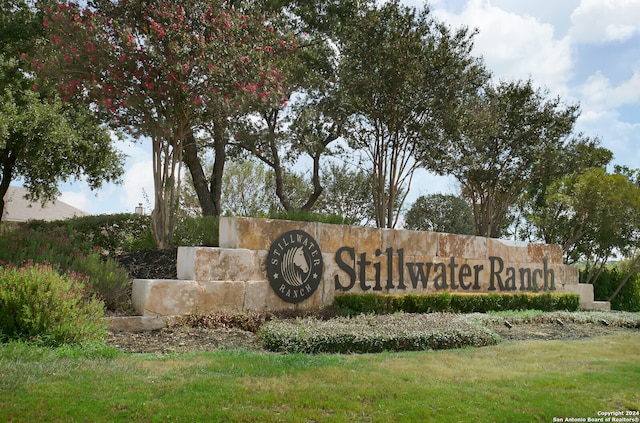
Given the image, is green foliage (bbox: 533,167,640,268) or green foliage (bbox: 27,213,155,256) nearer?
green foliage (bbox: 27,213,155,256)

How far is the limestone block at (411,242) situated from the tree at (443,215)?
13.4 meters

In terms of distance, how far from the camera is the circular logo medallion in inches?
380

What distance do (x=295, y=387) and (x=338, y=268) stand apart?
591 centimetres

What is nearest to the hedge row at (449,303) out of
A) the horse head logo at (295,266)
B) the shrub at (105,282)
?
the horse head logo at (295,266)

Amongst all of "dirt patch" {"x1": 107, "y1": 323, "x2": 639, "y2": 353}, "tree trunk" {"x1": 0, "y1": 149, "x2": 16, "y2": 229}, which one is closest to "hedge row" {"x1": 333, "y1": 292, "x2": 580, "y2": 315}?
"dirt patch" {"x1": 107, "y1": 323, "x2": 639, "y2": 353}

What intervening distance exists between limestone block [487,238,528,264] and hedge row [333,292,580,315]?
3.79 feet

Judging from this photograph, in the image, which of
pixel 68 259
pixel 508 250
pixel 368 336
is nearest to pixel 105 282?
pixel 68 259

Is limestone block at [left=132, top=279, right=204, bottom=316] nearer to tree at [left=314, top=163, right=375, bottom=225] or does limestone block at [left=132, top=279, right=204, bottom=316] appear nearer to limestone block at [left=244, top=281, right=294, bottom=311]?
limestone block at [left=244, top=281, right=294, bottom=311]

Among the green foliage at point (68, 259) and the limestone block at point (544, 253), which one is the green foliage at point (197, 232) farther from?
the limestone block at point (544, 253)

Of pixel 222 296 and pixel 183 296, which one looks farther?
pixel 222 296

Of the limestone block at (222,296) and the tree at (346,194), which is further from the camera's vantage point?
the tree at (346,194)

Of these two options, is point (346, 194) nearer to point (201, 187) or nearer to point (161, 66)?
point (201, 187)

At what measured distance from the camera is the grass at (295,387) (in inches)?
168

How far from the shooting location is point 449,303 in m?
11.6
